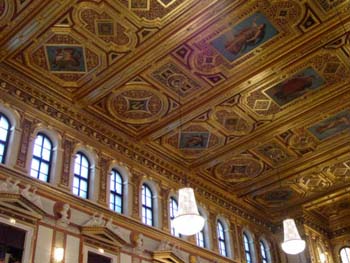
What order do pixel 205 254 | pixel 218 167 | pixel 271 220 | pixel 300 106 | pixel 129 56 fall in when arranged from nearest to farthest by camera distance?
pixel 129 56 < pixel 300 106 < pixel 205 254 < pixel 218 167 < pixel 271 220

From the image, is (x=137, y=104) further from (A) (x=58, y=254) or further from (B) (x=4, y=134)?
(A) (x=58, y=254)

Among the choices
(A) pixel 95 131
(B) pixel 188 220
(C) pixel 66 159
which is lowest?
(B) pixel 188 220

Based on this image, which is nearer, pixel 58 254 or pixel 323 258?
pixel 58 254

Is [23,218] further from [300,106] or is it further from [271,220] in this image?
[271,220]

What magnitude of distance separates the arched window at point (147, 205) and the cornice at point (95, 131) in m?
0.74

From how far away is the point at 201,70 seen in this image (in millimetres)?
11656

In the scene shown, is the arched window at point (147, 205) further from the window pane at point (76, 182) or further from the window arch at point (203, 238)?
the window pane at point (76, 182)

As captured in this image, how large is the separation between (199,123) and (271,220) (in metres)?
8.53

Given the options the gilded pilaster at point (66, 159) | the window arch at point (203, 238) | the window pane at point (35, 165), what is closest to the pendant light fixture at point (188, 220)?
the gilded pilaster at point (66, 159)

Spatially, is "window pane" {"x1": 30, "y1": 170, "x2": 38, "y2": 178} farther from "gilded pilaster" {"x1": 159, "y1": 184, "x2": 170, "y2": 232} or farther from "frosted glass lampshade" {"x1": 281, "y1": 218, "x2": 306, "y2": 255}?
"frosted glass lampshade" {"x1": 281, "y1": 218, "x2": 306, "y2": 255}

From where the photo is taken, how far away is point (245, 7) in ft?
32.4

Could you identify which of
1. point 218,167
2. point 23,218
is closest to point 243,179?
point 218,167

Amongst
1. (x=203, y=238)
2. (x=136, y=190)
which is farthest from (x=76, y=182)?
(x=203, y=238)

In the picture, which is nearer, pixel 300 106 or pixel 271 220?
pixel 300 106
